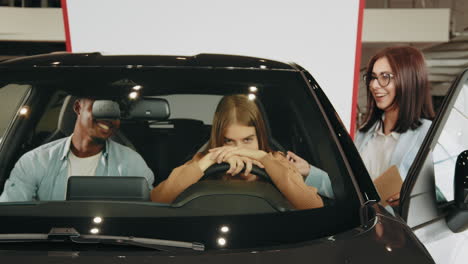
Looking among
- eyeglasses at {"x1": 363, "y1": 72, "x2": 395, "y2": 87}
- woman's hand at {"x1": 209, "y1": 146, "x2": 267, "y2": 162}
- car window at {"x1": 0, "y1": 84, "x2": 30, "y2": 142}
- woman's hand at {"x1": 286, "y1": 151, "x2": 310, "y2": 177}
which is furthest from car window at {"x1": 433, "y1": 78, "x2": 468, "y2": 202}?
car window at {"x1": 0, "y1": 84, "x2": 30, "y2": 142}

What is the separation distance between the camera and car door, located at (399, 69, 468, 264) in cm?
231

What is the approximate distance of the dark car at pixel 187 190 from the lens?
1.69m

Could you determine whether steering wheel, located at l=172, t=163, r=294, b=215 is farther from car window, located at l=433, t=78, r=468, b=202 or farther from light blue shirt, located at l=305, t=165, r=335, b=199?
car window, located at l=433, t=78, r=468, b=202

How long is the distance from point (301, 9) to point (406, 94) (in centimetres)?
160

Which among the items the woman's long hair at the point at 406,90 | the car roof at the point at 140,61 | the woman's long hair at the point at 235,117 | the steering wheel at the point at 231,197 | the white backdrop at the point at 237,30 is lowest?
the steering wheel at the point at 231,197

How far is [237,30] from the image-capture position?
5246mm

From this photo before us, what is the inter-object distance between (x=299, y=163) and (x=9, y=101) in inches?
41.3

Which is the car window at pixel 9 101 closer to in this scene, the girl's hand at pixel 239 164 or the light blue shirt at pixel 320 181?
the girl's hand at pixel 239 164

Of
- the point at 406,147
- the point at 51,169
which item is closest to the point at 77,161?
the point at 51,169

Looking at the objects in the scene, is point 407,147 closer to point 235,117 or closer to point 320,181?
point 235,117

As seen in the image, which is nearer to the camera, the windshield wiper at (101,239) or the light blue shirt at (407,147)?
the windshield wiper at (101,239)

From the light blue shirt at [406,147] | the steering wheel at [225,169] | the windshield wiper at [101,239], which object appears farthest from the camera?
the light blue shirt at [406,147]

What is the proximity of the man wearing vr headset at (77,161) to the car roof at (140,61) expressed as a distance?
147mm

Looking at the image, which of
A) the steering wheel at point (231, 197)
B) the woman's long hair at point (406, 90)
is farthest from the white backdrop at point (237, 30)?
the steering wheel at point (231, 197)
